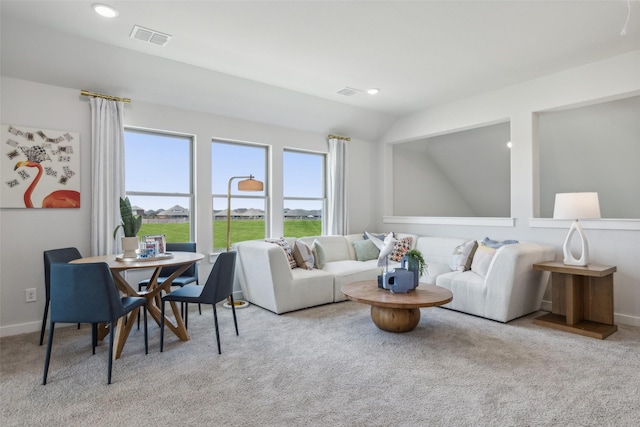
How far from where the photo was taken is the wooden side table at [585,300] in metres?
3.36

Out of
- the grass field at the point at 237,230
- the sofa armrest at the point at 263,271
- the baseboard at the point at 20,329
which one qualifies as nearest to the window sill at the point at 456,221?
the grass field at the point at 237,230

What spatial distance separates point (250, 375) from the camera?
250 cm

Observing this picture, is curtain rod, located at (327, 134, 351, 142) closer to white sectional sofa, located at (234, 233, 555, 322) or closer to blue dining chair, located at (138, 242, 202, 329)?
white sectional sofa, located at (234, 233, 555, 322)

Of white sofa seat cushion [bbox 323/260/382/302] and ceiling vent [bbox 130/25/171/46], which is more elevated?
ceiling vent [bbox 130/25/171/46]

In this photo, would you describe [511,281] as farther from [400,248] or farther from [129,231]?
[129,231]

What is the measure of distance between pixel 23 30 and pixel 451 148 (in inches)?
244

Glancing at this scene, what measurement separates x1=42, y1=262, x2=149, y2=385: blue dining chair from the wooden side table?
376cm

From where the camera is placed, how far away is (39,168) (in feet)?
11.3

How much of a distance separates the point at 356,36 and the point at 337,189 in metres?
2.79

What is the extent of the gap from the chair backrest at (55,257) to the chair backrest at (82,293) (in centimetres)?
76

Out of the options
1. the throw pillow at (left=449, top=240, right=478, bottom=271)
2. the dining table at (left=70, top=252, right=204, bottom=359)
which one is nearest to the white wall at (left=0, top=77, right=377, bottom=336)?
the dining table at (left=70, top=252, right=204, bottom=359)

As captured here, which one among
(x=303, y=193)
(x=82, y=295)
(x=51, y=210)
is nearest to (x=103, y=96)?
(x=51, y=210)

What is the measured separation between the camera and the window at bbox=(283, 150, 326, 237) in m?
5.47

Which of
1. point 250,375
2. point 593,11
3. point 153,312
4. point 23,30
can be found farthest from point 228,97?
point 593,11
